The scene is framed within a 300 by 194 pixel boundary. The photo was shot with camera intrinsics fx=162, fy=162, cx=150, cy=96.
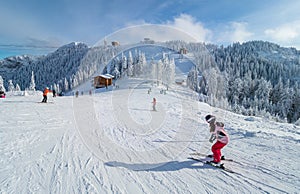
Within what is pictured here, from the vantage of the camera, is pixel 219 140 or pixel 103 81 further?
pixel 103 81

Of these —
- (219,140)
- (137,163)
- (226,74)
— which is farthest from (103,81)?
(226,74)

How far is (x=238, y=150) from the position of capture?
589 cm

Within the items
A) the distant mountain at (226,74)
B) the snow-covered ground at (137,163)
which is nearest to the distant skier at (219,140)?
the snow-covered ground at (137,163)

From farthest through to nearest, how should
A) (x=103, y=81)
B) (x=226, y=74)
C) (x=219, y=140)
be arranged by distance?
(x=226, y=74)
(x=103, y=81)
(x=219, y=140)

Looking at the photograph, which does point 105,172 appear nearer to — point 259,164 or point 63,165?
point 63,165

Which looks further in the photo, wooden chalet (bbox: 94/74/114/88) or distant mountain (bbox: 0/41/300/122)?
wooden chalet (bbox: 94/74/114/88)

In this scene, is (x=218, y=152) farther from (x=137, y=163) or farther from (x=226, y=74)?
(x=226, y=74)

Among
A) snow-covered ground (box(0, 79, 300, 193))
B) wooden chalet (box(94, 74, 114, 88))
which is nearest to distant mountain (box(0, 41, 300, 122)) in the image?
wooden chalet (box(94, 74, 114, 88))

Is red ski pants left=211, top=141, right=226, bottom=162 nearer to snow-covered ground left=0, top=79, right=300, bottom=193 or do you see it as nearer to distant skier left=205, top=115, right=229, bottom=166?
distant skier left=205, top=115, right=229, bottom=166

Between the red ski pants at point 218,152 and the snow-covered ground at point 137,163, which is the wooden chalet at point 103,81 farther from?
the red ski pants at point 218,152

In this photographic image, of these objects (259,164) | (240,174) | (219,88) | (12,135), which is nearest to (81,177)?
(240,174)

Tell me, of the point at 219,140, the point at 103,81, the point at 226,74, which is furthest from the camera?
the point at 226,74

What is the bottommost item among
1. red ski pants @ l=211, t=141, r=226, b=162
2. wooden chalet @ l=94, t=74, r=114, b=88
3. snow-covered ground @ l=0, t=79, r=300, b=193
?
snow-covered ground @ l=0, t=79, r=300, b=193

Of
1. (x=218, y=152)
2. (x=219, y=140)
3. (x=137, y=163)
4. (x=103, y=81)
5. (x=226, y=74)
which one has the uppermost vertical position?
(x=226, y=74)
